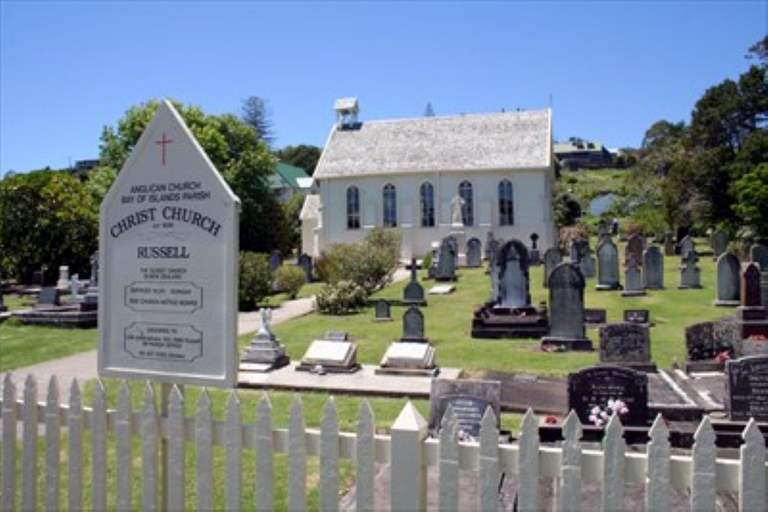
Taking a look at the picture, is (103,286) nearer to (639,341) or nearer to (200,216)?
(200,216)

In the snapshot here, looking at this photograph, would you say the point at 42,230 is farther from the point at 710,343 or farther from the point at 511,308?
the point at 710,343

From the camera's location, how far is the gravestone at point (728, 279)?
20.9 m

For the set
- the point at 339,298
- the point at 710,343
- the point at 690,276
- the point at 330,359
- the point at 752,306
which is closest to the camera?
the point at 710,343

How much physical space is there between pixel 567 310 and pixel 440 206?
30.1 meters

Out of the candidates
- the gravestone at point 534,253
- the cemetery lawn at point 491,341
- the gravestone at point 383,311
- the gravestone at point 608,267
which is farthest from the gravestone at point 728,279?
the gravestone at point 534,253

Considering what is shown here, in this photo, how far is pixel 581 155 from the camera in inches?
5133

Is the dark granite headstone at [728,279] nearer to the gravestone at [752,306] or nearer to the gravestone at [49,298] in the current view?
the gravestone at [752,306]

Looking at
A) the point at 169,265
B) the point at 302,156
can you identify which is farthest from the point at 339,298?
the point at 302,156

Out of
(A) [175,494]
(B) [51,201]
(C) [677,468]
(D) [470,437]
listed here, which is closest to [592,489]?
(D) [470,437]

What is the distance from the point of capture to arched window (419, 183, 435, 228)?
45.4 m

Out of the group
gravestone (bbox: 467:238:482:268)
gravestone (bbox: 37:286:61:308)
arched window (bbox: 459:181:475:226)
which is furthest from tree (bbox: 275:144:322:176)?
gravestone (bbox: 37:286:61:308)

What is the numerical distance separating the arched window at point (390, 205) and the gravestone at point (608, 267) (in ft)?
72.4

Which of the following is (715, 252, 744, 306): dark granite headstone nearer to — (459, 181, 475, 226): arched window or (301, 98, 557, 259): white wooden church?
(301, 98, 557, 259): white wooden church

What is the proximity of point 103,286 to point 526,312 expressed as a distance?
46.9 ft
